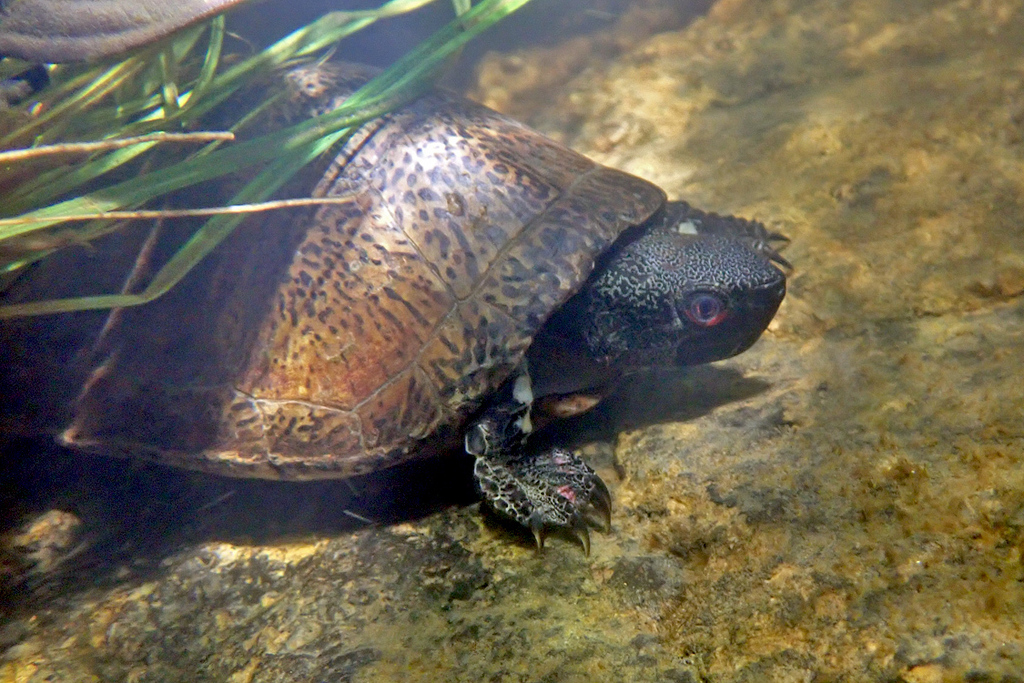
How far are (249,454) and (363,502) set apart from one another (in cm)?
54

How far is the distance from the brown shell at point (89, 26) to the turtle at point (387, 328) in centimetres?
79

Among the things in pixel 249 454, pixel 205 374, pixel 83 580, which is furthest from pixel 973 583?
pixel 83 580

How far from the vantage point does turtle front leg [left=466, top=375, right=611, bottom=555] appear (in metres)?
2.11

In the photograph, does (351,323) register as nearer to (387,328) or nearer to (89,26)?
(387,328)

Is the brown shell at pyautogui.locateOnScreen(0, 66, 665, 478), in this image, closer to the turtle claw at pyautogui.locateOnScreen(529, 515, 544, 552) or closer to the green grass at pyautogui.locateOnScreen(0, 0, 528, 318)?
the green grass at pyautogui.locateOnScreen(0, 0, 528, 318)

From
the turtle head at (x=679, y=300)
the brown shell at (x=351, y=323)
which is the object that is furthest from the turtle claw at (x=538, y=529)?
the turtle head at (x=679, y=300)

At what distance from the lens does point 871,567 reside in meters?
1.65

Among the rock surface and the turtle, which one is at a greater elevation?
the turtle

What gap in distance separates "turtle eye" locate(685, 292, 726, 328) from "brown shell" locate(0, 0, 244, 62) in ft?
7.97

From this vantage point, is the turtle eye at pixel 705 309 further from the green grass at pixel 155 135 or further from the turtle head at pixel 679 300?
the green grass at pixel 155 135

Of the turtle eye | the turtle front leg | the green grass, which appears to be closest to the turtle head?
the turtle eye

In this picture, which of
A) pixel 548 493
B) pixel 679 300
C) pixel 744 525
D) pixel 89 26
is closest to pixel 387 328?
pixel 548 493

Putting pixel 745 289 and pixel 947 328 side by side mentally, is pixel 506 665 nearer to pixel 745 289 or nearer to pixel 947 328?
pixel 745 289

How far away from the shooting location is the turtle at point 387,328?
8.05 feet
